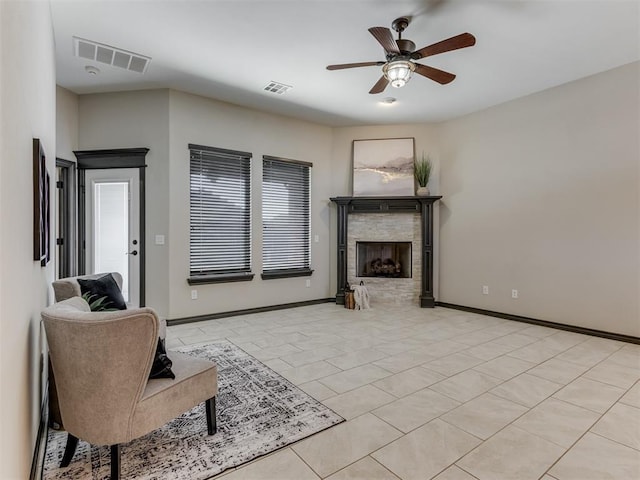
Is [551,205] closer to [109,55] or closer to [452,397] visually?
[452,397]

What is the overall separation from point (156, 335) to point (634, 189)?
5032 millimetres

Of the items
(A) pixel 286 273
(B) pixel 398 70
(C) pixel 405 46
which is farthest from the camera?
(A) pixel 286 273

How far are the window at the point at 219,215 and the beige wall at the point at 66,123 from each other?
5.02 ft

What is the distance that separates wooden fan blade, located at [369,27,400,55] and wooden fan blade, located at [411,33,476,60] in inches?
8.4

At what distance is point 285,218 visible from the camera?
5.85 m

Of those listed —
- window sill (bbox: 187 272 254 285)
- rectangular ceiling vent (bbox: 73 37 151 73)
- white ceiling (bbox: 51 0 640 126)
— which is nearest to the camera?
white ceiling (bbox: 51 0 640 126)

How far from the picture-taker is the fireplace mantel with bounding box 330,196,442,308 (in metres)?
5.93

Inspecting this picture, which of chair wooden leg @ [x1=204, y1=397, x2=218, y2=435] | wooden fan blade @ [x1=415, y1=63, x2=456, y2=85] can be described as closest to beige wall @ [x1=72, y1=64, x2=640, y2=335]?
wooden fan blade @ [x1=415, y1=63, x2=456, y2=85]

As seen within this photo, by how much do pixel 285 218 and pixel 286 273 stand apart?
924 millimetres

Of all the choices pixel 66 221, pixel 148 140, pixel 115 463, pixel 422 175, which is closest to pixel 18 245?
pixel 115 463

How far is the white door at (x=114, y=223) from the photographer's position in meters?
4.75

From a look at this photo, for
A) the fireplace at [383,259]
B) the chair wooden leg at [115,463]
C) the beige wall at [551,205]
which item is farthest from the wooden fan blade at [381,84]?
the chair wooden leg at [115,463]

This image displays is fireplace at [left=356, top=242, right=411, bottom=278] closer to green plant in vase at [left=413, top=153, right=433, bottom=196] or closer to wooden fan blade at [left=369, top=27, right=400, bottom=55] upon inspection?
green plant in vase at [left=413, top=153, right=433, bottom=196]

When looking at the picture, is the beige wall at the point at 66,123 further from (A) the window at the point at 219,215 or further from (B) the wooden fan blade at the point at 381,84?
(B) the wooden fan blade at the point at 381,84
